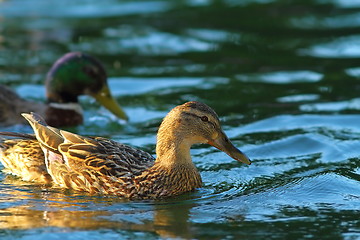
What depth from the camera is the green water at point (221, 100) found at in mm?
7730

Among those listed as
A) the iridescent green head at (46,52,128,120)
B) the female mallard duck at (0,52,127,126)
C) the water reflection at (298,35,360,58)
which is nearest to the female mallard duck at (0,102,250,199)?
the female mallard duck at (0,52,127,126)

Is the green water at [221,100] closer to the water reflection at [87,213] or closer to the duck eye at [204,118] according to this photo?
the water reflection at [87,213]

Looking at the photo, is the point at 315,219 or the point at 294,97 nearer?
the point at 315,219

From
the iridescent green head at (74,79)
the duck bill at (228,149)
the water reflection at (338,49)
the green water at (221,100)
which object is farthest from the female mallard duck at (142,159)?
the water reflection at (338,49)

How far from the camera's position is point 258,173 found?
9539mm

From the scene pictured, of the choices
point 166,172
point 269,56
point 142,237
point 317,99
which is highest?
point 269,56

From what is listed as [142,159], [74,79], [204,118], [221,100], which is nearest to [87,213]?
[142,159]

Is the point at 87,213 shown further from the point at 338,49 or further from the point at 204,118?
the point at 338,49

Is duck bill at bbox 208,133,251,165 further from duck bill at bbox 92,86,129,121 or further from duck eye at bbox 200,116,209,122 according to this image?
duck bill at bbox 92,86,129,121

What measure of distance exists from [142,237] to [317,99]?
21.7ft

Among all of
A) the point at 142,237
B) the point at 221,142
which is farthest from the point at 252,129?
the point at 142,237

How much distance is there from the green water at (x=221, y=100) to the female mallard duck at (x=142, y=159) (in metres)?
0.17

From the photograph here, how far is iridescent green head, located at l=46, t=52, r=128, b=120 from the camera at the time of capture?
12.3 metres

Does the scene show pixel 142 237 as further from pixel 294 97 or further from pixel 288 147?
pixel 294 97
